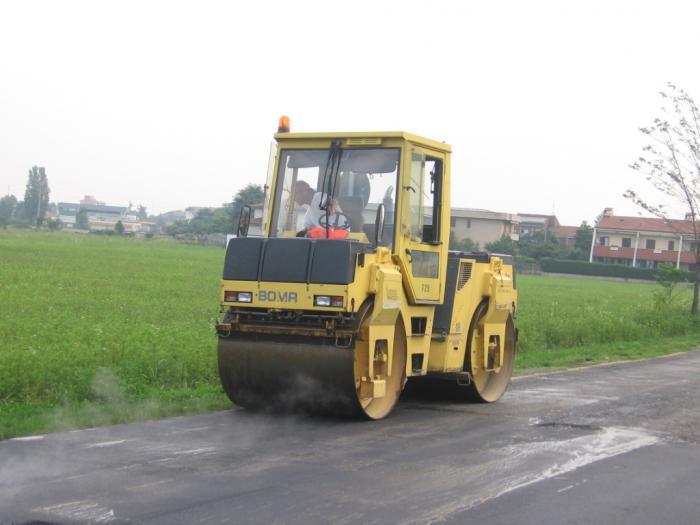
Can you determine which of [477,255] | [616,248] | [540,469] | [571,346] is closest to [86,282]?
[571,346]

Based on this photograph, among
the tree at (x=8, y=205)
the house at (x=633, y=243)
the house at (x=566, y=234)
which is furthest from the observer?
the tree at (x=8, y=205)

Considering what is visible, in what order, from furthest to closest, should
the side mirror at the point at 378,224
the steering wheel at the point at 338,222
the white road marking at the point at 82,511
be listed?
the steering wheel at the point at 338,222 → the side mirror at the point at 378,224 → the white road marking at the point at 82,511

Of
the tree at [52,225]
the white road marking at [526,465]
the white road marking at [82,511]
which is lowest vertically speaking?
the white road marking at [82,511]

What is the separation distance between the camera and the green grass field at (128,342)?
1009 cm

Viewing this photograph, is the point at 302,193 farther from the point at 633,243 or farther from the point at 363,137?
the point at 633,243

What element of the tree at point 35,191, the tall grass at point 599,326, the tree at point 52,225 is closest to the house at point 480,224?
the tall grass at point 599,326

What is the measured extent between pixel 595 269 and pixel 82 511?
3047 inches

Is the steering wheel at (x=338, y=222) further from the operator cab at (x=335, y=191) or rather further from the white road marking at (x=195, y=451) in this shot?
the white road marking at (x=195, y=451)

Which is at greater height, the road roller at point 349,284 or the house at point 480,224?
the house at point 480,224

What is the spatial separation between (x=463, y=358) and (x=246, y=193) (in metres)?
46.6

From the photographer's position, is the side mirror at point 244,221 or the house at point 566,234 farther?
the house at point 566,234

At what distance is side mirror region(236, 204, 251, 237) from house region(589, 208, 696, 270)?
78.2 meters

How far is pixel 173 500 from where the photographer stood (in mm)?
6379

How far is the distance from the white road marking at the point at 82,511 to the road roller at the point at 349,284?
341cm
